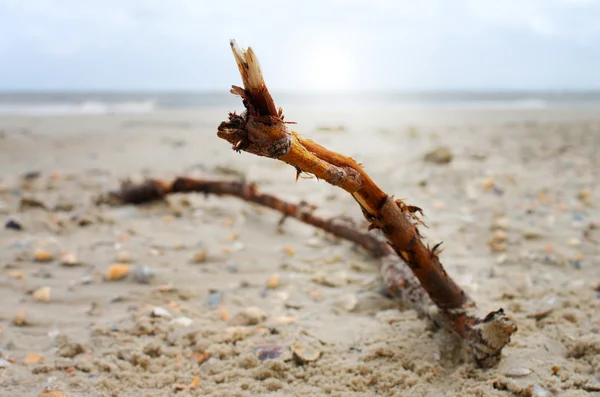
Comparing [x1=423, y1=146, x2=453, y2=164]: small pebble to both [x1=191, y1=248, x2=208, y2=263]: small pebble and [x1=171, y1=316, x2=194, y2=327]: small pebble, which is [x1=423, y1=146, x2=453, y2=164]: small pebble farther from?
[x1=171, y1=316, x2=194, y2=327]: small pebble

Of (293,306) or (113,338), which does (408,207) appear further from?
(113,338)

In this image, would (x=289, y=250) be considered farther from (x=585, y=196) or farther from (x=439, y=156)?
(x=439, y=156)

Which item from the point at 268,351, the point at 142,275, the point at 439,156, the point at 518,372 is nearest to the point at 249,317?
the point at 268,351

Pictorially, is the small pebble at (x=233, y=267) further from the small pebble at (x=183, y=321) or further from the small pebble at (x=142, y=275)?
the small pebble at (x=183, y=321)

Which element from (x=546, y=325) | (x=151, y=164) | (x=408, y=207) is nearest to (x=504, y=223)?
(x=546, y=325)

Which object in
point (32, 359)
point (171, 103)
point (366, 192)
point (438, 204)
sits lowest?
point (32, 359)

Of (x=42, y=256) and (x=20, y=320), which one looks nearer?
(x=20, y=320)

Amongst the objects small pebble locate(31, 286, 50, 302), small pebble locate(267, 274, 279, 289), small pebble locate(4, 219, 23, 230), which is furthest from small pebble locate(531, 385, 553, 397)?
small pebble locate(4, 219, 23, 230)

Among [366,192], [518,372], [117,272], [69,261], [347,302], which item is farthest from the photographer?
[69,261]
